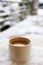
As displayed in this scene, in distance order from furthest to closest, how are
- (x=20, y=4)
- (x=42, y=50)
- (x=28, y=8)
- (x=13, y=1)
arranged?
(x=28, y=8) → (x=20, y=4) → (x=13, y=1) → (x=42, y=50)

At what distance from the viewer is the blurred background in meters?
1.11

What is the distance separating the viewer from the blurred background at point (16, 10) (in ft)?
3.65

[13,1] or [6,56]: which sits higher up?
[13,1]

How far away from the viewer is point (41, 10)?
154cm

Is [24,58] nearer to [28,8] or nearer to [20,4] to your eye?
[20,4]

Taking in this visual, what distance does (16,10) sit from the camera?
4.24 ft

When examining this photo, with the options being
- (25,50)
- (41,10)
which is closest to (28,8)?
(41,10)

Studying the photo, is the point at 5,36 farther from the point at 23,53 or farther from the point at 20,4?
the point at 20,4

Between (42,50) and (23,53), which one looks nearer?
(23,53)

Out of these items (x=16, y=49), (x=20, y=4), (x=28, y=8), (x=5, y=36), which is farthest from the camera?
(x=28, y=8)

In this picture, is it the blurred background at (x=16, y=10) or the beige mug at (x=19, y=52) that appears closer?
the beige mug at (x=19, y=52)

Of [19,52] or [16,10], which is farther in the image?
[16,10]

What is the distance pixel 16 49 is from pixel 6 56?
94mm

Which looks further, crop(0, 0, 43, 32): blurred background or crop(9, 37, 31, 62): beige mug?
crop(0, 0, 43, 32): blurred background
